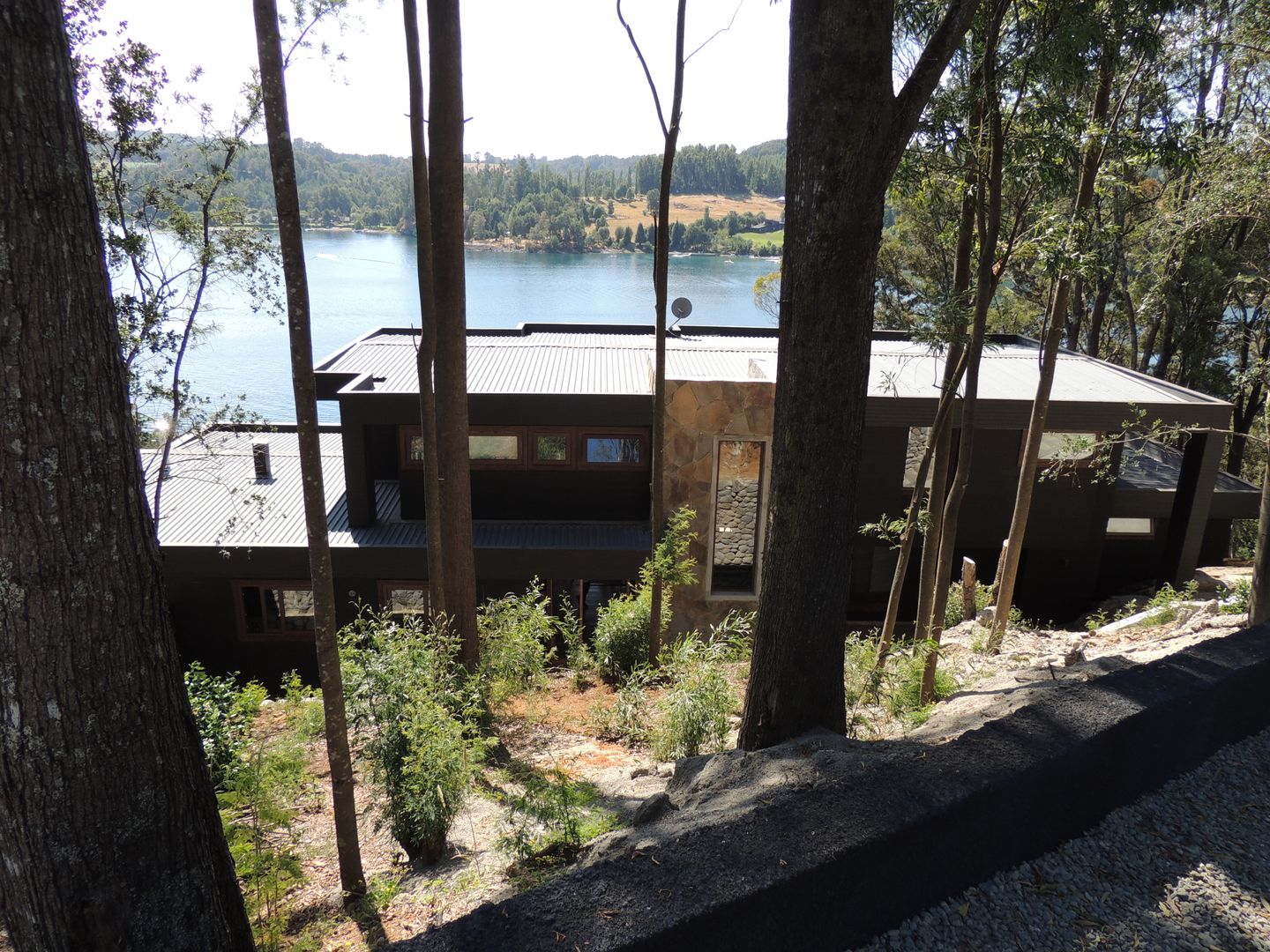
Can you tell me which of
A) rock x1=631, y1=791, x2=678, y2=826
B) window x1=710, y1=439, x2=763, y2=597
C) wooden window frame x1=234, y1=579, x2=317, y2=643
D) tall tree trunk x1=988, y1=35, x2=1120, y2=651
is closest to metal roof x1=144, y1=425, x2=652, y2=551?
wooden window frame x1=234, y1=579, x2=317, y2=643

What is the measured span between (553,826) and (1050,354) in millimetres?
6239

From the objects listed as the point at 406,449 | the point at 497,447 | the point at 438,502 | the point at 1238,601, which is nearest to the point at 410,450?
the point at 406,449

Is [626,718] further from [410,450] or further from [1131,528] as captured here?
[1131,528]

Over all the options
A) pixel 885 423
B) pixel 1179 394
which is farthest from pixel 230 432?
pixel 1179 394

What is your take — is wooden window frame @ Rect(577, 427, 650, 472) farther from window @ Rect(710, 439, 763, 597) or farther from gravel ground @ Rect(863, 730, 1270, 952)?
gravel ground @ Rect(863, 730, 1270, 952)

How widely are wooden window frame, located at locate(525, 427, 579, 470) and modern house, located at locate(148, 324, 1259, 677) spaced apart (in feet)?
0.09

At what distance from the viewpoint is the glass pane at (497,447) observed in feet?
37.4

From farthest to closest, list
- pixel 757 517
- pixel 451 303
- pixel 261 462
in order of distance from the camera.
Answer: pixel 261 462 < pixel 757 517 < pixel 451 303

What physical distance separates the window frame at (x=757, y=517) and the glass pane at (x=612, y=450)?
1109 millimetres

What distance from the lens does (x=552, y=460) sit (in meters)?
11.5

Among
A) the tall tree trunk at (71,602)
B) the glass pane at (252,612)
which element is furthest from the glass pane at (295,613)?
the tall tree trunk at (71,602)

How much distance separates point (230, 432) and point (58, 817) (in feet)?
41.8

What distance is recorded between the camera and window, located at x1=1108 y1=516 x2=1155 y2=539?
13.2m

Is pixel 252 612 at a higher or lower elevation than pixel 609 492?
lower
